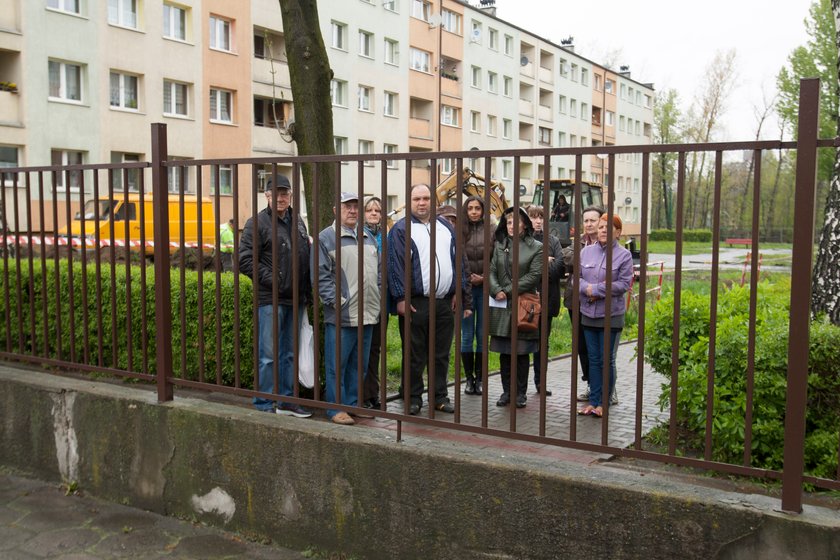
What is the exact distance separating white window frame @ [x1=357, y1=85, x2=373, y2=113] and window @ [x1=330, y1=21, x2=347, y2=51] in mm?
2434

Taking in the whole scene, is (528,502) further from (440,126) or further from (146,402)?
(440,126)

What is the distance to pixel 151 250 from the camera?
520 cm

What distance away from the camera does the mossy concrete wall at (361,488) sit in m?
3.18

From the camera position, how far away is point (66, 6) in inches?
1120

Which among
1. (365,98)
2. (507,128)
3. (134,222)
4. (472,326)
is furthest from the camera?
(507,128)

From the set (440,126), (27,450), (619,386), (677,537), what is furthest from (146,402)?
(440,126)

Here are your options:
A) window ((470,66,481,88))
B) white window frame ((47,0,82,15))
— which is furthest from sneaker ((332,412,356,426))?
window ((470,66,481,88))

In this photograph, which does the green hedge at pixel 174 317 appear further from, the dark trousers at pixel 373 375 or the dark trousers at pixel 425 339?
the dark trousers at pixel 425 339

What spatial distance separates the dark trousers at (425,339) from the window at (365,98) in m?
38.4

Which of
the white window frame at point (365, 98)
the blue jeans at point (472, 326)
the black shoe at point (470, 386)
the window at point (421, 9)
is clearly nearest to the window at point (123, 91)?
the white window frame at point (365, 98)

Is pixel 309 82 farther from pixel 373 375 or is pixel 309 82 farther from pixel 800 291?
pixel 800 291

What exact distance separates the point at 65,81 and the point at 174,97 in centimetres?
469

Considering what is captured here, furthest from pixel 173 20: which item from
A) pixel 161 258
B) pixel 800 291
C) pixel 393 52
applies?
pixel 800 291

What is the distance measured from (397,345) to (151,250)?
4.52 meters
